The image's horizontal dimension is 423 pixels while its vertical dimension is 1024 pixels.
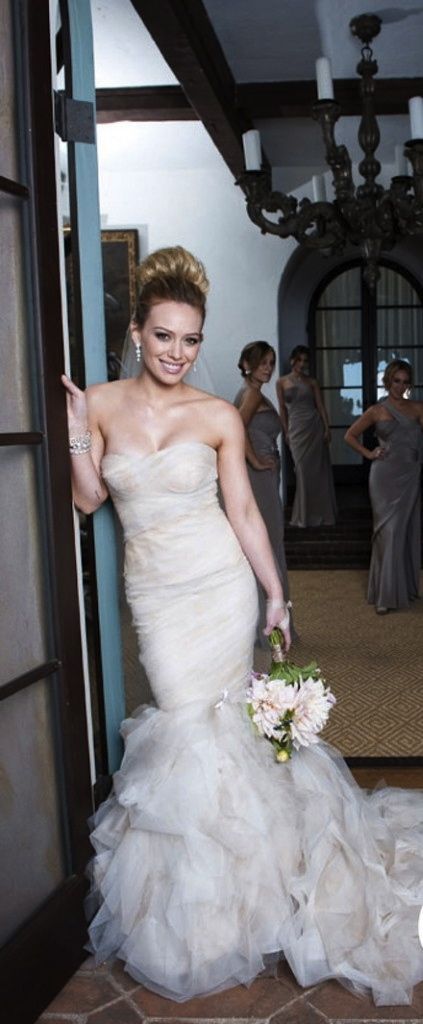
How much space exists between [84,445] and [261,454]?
11.9 ft

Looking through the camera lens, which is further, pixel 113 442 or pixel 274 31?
pixel 274 31

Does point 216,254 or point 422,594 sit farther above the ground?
point 216,254

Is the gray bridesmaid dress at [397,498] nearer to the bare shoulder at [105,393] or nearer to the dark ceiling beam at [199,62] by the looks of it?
the dark ceiling beam at [199,62]

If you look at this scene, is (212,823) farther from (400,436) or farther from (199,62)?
(400,436)

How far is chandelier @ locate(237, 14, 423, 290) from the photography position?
16.4ft

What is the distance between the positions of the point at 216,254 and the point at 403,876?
792 centimetres

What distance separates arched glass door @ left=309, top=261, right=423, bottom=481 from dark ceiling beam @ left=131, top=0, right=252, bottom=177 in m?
4.54

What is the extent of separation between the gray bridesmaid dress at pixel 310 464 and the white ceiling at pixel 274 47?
108 inches

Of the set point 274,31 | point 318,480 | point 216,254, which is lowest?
point 318,480

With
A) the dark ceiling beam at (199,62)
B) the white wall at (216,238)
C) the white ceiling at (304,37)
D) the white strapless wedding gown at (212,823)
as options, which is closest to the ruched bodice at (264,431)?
the dark ceiling beam at (199,62)

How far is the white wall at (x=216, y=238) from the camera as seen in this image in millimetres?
9594

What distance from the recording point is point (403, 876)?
2.79 metres

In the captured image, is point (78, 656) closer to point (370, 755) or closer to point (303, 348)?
point (370, 755)

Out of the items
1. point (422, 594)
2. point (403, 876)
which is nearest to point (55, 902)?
point (403, 876)
